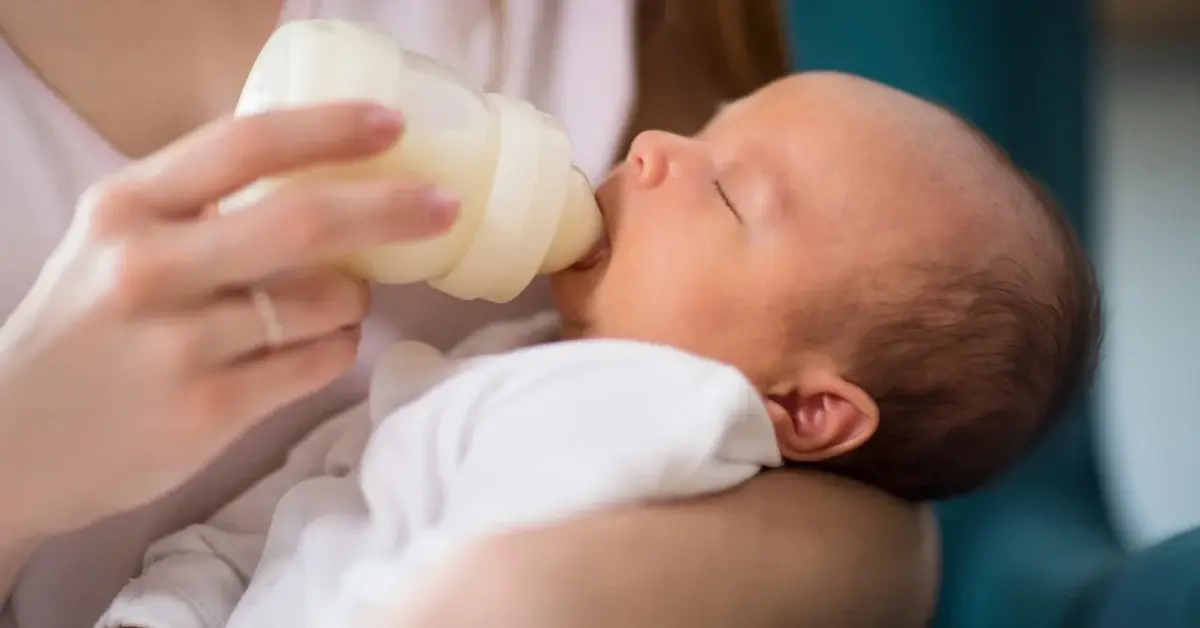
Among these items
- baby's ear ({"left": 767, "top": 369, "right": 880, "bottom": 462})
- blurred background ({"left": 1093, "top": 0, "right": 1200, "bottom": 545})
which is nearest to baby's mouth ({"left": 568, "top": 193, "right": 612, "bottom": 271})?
baby's ear ({"left": 767, "top": 369, "right": 880, "bottom": 462})

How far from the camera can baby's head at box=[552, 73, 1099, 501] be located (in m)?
0.68

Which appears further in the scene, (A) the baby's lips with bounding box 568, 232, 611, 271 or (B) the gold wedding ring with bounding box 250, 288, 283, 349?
(A) the baby's lips with bounding box 568, 232, 611, 271

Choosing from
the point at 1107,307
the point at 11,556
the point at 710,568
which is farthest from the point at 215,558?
the point at 1107,307

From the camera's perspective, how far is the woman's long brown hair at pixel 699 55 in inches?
39.2

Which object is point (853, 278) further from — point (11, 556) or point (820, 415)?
point (11, 556)

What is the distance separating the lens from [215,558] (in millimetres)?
702

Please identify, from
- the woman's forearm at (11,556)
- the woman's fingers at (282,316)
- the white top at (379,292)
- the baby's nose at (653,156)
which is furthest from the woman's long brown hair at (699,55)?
the woman's forearm at (11,556)

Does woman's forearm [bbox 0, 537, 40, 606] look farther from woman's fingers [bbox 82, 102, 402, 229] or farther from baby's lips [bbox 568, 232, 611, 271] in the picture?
baby's lips [bbox 568, 232, 611, 271]

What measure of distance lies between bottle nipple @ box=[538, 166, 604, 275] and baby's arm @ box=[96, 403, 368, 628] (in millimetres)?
217

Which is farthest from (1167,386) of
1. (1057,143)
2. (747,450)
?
(747,450)

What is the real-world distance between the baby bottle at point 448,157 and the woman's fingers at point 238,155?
35 mm

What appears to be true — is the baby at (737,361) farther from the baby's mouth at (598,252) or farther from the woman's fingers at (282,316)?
the woman's fingers at (282,316)

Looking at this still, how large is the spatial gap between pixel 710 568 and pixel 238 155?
33cm

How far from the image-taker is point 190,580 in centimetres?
67
